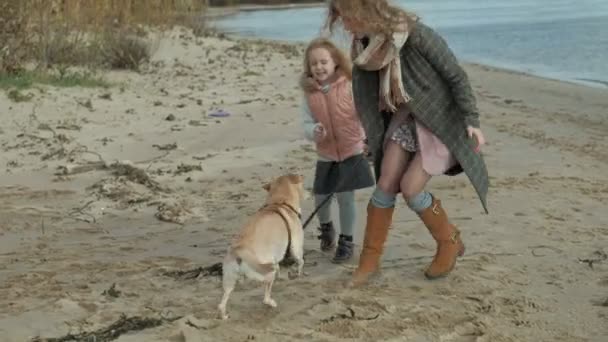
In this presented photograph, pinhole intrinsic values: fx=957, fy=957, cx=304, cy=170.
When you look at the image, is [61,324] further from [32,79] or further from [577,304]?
[32,79]

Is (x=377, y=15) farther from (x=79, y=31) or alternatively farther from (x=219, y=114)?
(x=79, y=31)

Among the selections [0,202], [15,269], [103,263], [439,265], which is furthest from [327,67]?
[0,202]

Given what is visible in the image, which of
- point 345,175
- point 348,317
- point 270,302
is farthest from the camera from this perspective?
point 345,175

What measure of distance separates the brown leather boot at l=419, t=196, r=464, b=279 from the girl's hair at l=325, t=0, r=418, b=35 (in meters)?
1.00

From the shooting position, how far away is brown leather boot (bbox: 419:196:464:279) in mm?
4918

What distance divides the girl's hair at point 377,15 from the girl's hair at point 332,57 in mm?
622

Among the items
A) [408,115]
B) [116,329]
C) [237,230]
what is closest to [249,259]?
[116,329]

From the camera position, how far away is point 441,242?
4973mm

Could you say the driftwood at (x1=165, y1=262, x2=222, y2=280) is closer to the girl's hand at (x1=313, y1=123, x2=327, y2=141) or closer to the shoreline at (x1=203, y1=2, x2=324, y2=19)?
the girl's hand at (x1=313, y1=123, x2=327, y2=141)

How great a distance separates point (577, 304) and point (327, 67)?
1.81m

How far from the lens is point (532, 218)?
6242mm

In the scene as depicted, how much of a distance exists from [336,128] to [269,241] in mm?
1171

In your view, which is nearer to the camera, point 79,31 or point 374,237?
point 374,237

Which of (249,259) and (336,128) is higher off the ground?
(336,128)
